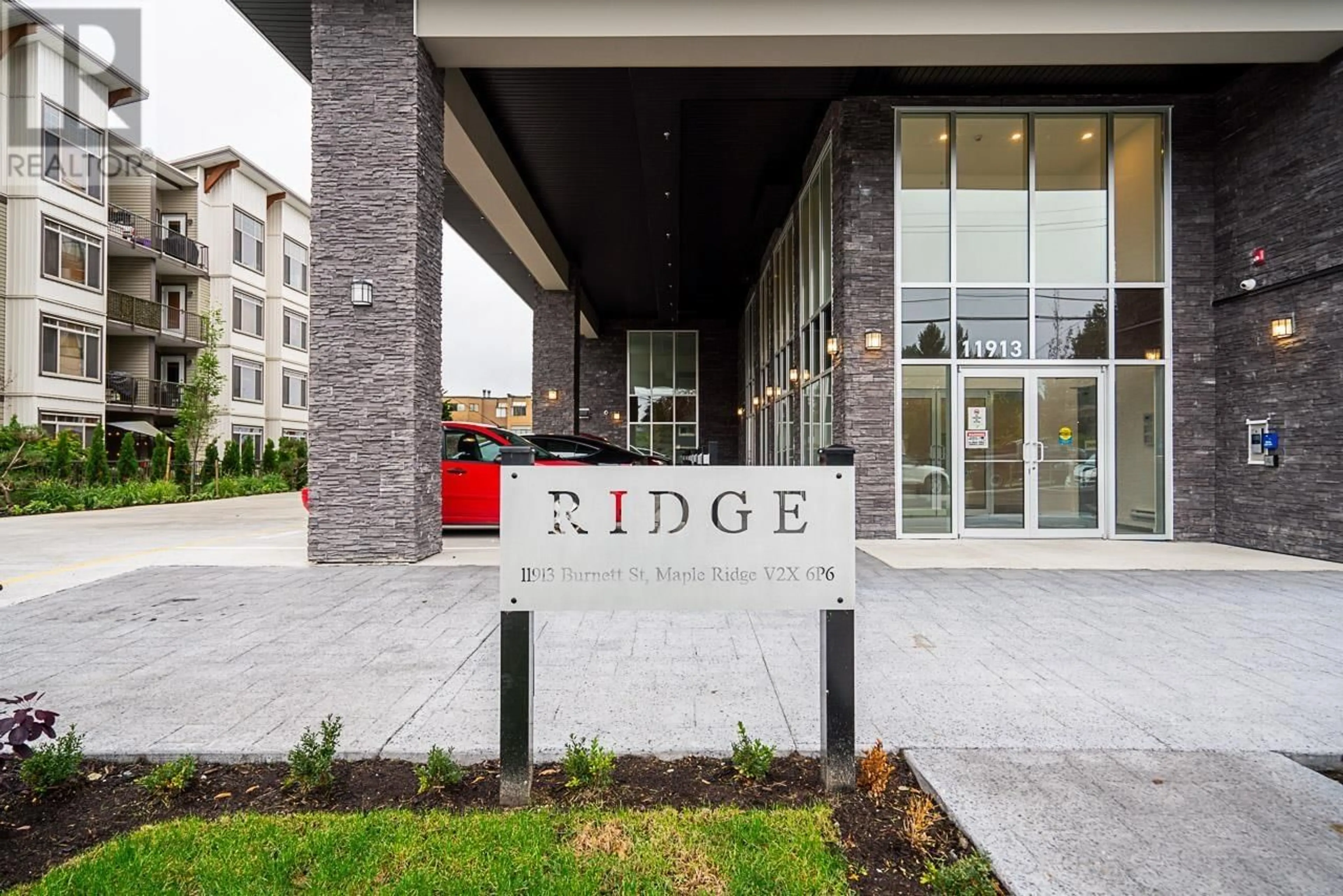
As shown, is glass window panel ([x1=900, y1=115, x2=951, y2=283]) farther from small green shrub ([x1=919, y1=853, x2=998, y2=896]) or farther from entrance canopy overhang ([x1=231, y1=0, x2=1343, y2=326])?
small green shrub ([x1=919, y1=853, x2=998, y2=896])

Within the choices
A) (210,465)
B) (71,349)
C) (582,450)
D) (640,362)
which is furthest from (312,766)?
(640,362)

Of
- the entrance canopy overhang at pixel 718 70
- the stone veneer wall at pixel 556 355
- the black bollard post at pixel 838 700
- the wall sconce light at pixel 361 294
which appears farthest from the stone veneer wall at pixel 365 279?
the stone veneer wall at pixel 556 355

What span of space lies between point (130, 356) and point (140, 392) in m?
1.20

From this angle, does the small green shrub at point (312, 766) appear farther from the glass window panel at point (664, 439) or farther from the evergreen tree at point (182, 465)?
the glass window panel at point (664, 439)

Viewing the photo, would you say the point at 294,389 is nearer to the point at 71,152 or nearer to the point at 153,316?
the point at 153,316

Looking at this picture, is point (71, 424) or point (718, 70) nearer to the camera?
point (718, 70)

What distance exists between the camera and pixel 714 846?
207 cm

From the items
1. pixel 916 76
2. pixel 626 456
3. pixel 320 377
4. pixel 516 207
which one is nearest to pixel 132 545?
pixel 320 377

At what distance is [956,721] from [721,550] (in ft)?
4.95

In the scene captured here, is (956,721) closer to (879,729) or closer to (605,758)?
(879,729)

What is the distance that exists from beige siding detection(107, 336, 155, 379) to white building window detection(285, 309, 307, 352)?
17.6ft

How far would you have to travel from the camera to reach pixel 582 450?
11.4 metres

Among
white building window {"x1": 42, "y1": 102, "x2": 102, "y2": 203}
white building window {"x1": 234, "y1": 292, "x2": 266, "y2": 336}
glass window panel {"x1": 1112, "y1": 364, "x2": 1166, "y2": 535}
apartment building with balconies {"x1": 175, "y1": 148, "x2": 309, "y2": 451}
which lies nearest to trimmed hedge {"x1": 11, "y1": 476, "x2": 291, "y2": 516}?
apartment building with balconies {"x1": 175, "y1": 148, "x2": 309, "y2": 451}

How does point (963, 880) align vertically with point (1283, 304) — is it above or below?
below
